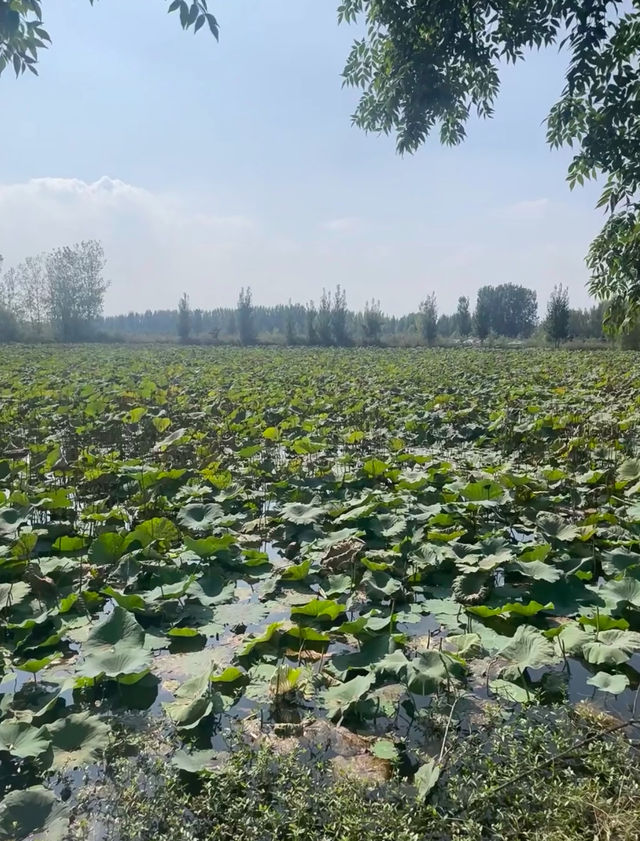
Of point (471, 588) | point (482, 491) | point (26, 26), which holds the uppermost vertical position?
point (26, 26)

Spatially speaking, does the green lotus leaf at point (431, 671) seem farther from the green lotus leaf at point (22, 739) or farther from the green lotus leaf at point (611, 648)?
the green lotus leaf at point (22, 739)

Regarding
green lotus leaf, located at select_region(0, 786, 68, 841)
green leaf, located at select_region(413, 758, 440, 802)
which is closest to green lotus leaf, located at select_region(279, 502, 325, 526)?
green leaf, located at select_region(413, 758, 440, 802)

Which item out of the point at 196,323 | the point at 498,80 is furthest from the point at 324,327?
the point at 498,80

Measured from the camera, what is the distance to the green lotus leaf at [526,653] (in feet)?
6.43

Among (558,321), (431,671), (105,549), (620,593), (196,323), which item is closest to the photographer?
(431,671)

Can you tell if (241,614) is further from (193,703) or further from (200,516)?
(200,516)

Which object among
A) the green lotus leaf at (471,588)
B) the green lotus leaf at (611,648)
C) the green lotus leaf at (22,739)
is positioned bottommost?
the green lotus leaf at (22,739)

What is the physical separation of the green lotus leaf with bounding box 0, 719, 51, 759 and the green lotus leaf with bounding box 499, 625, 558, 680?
1368 mm

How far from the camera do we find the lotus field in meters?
1.87

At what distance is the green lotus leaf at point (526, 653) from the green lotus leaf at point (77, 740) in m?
1.23

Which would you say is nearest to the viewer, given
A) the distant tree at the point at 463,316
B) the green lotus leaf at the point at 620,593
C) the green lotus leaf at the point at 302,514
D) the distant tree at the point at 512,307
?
the green lotus leaf at the point at 620,593

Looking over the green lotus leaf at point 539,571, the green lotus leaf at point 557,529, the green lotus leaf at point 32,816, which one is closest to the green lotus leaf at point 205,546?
the green lotus leaf at point 539,571

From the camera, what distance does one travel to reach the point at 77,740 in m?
1.71

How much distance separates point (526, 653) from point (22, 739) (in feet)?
4.92
